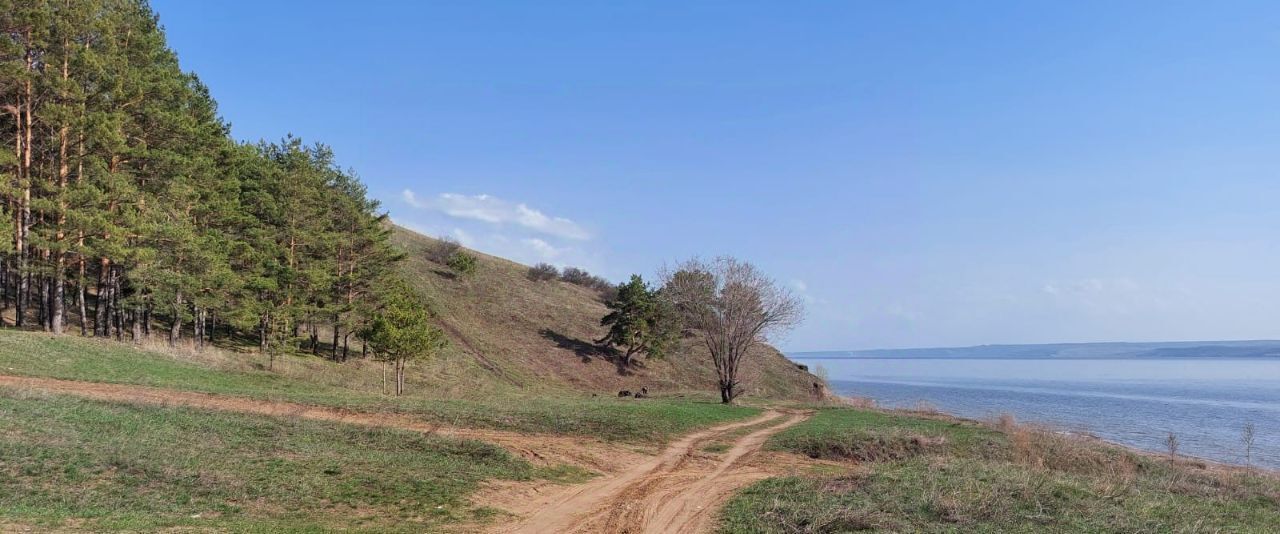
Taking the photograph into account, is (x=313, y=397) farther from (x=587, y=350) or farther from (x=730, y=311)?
(x=587, y=350)

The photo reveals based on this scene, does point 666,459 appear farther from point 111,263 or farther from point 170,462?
point 111,263

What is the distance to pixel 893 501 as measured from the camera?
39.7ft

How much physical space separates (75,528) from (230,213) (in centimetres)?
3109

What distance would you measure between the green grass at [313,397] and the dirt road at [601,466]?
32.6 inches

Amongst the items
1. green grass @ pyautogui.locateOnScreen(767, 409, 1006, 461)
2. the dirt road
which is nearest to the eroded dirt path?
the dirt road

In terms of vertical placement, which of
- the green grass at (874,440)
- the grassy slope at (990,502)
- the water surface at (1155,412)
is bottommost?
the water surface at (1155,412)

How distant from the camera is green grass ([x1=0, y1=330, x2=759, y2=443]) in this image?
21.8 m

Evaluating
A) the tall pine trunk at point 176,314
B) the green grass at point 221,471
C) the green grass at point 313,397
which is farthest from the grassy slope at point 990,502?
the tall pine trunk at point 176,314

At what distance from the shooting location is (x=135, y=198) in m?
30.2

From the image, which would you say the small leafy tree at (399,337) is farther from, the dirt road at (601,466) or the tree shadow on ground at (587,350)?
the tree shadow on ground at (587,350)

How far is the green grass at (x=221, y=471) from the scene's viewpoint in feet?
34.0

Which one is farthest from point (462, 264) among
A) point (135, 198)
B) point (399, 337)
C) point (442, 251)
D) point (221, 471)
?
point (221, 471)

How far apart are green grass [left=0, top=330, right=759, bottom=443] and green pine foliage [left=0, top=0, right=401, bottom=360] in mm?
3689

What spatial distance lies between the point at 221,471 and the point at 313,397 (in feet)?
35.8
